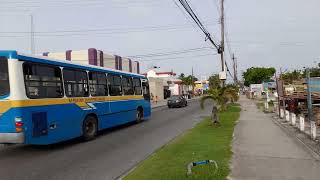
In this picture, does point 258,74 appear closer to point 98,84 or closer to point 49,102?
point 98,84

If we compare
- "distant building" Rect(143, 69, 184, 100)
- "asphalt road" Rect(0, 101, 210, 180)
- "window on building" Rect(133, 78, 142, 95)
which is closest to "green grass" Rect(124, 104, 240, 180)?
"asphalt road" Rect(0, 101, 210, 180)

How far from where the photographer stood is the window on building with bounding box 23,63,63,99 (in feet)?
39.1

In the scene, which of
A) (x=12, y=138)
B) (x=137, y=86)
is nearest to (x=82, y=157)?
(x=12, y=138)

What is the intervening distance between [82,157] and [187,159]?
3193 mm

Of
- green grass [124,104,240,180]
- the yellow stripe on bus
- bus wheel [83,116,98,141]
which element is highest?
the yellow stripe on bus

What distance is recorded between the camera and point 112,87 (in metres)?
17.9

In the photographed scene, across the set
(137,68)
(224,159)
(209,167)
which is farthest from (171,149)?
(137,68)

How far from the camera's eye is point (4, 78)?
1164cm

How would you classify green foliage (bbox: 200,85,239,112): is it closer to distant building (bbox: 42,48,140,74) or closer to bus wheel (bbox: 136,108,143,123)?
bus wheel (bbox: 136,108,143,123)

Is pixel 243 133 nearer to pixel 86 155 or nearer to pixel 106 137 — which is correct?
pixel 106 137

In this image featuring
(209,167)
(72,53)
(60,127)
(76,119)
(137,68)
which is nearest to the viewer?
(209,167)

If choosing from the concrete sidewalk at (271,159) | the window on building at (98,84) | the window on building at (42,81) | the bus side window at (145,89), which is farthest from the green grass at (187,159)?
the bus side window at (145,89)

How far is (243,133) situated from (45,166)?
8731 millimetres

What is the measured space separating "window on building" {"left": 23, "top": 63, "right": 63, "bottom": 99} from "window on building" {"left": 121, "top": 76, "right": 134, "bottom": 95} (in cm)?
607
